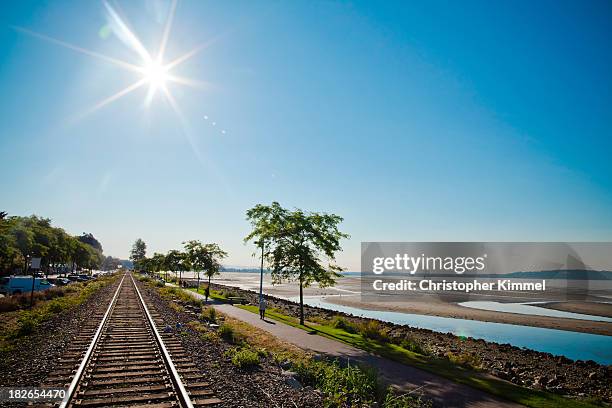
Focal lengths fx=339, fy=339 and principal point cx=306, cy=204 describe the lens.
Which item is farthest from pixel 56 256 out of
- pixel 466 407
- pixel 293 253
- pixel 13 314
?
pixel 466 407

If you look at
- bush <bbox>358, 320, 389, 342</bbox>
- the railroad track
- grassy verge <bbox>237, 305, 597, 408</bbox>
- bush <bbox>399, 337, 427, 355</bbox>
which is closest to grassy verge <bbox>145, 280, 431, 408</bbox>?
the railroad track

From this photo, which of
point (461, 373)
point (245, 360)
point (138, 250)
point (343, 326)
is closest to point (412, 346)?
point (461, 373)

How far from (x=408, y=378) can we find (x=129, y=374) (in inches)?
344

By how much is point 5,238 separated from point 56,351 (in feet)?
94.5

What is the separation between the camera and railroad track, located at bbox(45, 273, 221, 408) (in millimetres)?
7946

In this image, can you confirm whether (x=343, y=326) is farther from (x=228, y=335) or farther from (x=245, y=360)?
(x=245, y=360)

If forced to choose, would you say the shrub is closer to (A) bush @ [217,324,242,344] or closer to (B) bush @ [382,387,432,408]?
(A) bush @ [217,324,242,344]

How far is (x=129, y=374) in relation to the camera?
31.8 ft

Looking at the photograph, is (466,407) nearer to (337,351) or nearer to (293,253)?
(337,351)

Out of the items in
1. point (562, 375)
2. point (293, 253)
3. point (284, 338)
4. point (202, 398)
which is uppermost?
point (293, 253)

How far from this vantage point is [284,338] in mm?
17172

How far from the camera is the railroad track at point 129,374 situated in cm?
795

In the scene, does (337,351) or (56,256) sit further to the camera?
(56,256)

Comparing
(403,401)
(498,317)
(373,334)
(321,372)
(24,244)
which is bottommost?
(498,317)
